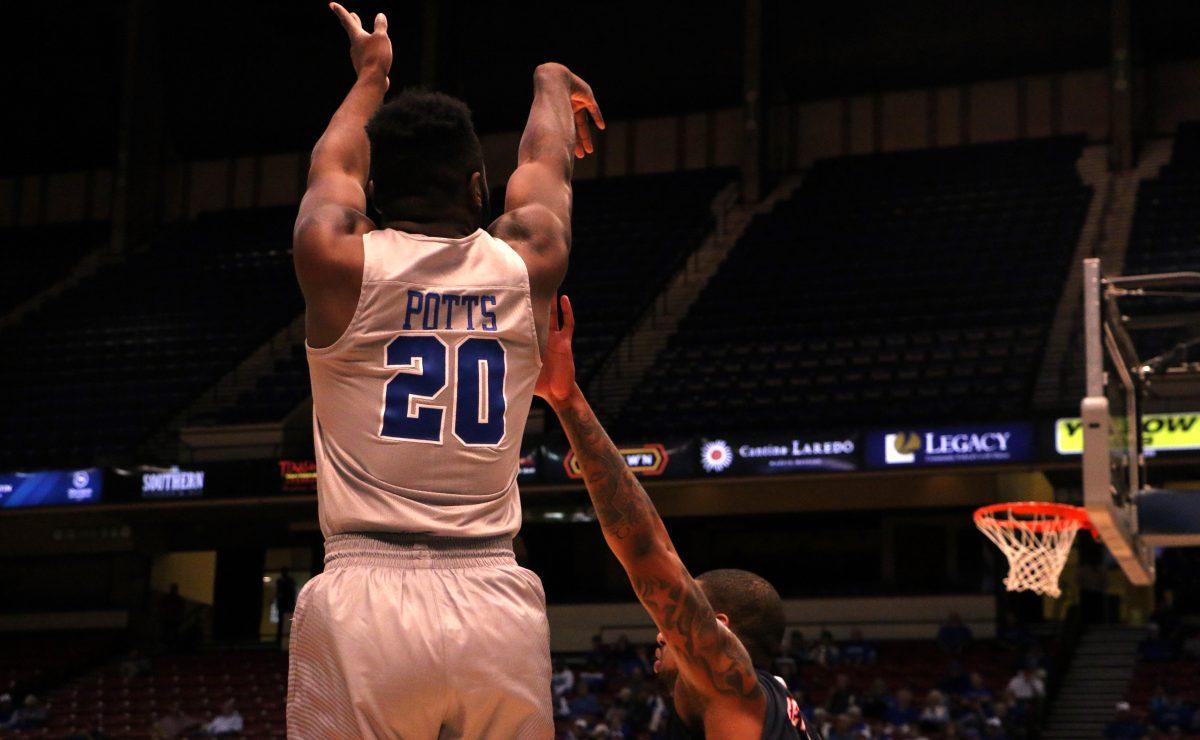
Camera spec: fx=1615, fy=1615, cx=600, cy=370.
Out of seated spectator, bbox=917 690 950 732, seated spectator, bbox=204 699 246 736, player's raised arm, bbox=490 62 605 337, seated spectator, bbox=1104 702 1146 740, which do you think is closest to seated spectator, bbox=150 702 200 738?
seated spectator, bbox=204 699 246 736

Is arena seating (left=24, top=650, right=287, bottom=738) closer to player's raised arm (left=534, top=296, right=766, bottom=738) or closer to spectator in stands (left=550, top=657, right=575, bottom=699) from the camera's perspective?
spectator in stands (left=550, top=657, right=575, bottom=699)

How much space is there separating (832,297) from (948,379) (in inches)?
120

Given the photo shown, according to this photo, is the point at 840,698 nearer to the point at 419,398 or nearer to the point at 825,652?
the point at 825,652

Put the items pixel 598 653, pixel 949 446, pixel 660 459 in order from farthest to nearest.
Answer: pixel 598 653
pixel 660 459
pixel 949 446

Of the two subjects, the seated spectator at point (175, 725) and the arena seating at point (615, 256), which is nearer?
the seated spectator at point (175, 725)

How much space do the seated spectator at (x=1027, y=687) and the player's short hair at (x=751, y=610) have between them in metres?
13.8

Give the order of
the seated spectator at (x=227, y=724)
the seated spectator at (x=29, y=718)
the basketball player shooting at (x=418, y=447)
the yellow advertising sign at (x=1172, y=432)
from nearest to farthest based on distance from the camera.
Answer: the basketball player shooting at (x=418, y=447) → the yellow advertising sign at (x=1172, y=432) → the seated spectator at (x=227, y=724) → the seated spectator at (x=29, y=718)

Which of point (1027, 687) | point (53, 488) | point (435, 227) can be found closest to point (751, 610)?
point (435, 227)

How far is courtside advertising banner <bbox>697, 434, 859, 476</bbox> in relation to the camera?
1827 cm

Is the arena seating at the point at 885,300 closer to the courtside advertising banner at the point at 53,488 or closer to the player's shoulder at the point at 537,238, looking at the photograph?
the courtside advertising banner at the point at 53,488

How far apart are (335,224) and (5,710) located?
63.3ft

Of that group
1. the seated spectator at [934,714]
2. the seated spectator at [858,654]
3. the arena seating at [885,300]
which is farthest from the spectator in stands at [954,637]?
the seated spectator at [934,714]

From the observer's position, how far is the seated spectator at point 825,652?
18438 mm

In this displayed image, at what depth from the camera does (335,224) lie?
2443 mm
